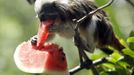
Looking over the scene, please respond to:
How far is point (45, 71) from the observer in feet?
5.71

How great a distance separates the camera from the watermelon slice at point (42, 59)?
1724 mm

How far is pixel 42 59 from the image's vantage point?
5.86 ft

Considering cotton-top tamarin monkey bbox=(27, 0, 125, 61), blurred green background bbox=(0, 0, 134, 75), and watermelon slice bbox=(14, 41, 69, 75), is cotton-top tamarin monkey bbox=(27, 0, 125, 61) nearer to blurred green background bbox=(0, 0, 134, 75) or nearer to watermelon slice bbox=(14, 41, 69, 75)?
watermelon slice bbox=(14, 41, 69, 75)

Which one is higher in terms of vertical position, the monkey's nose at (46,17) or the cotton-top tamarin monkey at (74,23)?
the monkey's nose at (46,17)

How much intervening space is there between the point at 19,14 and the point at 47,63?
543 cm

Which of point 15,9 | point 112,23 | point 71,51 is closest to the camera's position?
point 112,23

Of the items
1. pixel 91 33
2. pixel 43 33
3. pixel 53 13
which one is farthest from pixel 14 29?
pixel 43 33

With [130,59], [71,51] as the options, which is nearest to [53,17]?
[130,59]

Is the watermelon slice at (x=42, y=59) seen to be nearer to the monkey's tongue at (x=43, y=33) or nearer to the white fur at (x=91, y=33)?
the monkey's tongue at (x=43, y=33)

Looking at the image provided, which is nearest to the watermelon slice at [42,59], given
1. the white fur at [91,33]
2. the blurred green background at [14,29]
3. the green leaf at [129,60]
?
the green leaf at [129,60]

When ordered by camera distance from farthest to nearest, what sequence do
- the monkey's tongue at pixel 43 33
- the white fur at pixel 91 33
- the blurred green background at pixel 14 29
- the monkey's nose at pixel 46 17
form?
the blurred green background at pixel 14 29, the white fur at pixel 91 33, the monkey's nose at pixel 46 17, the monkey's tongue at pixel 43 33

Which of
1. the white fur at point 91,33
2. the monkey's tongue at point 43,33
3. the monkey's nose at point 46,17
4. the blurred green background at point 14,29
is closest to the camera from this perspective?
the monkey's tongue at point 43,33

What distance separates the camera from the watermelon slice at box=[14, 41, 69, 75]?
5.65 feet

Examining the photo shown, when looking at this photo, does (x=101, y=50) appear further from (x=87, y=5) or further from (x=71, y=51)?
(x=71, y=51)
